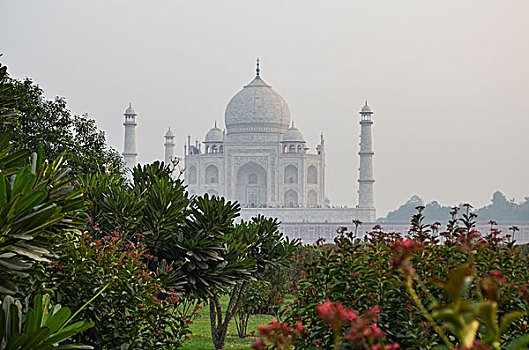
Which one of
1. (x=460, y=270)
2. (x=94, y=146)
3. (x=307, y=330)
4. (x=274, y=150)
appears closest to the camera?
(x=460, y=270)

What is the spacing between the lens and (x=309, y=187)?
42500 millimetres

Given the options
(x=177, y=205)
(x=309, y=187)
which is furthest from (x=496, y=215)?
(x=177, y=205)

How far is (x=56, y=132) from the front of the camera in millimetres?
10867

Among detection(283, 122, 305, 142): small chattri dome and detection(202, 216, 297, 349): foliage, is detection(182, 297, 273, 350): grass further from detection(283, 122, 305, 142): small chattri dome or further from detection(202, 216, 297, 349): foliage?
detection(283, 122, 305, 142): small chattri dome

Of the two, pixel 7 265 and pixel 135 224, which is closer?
pixel 7 265

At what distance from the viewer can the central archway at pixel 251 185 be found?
42.4m

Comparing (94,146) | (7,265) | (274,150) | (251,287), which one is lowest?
(251,287)

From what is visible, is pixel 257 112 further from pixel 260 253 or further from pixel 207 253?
pixel 207 253

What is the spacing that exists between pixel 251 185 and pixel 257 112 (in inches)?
182

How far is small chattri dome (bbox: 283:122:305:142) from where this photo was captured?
137 ft

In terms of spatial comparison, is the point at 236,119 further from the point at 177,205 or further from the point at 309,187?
the point at 177,205

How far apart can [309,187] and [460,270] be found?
41491 millimetres

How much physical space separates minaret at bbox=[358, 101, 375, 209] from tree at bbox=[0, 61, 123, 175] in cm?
2893

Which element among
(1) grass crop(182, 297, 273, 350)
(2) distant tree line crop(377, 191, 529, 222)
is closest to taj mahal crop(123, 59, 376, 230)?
(2) distant tree line crop(377, 191, 529, 222)
